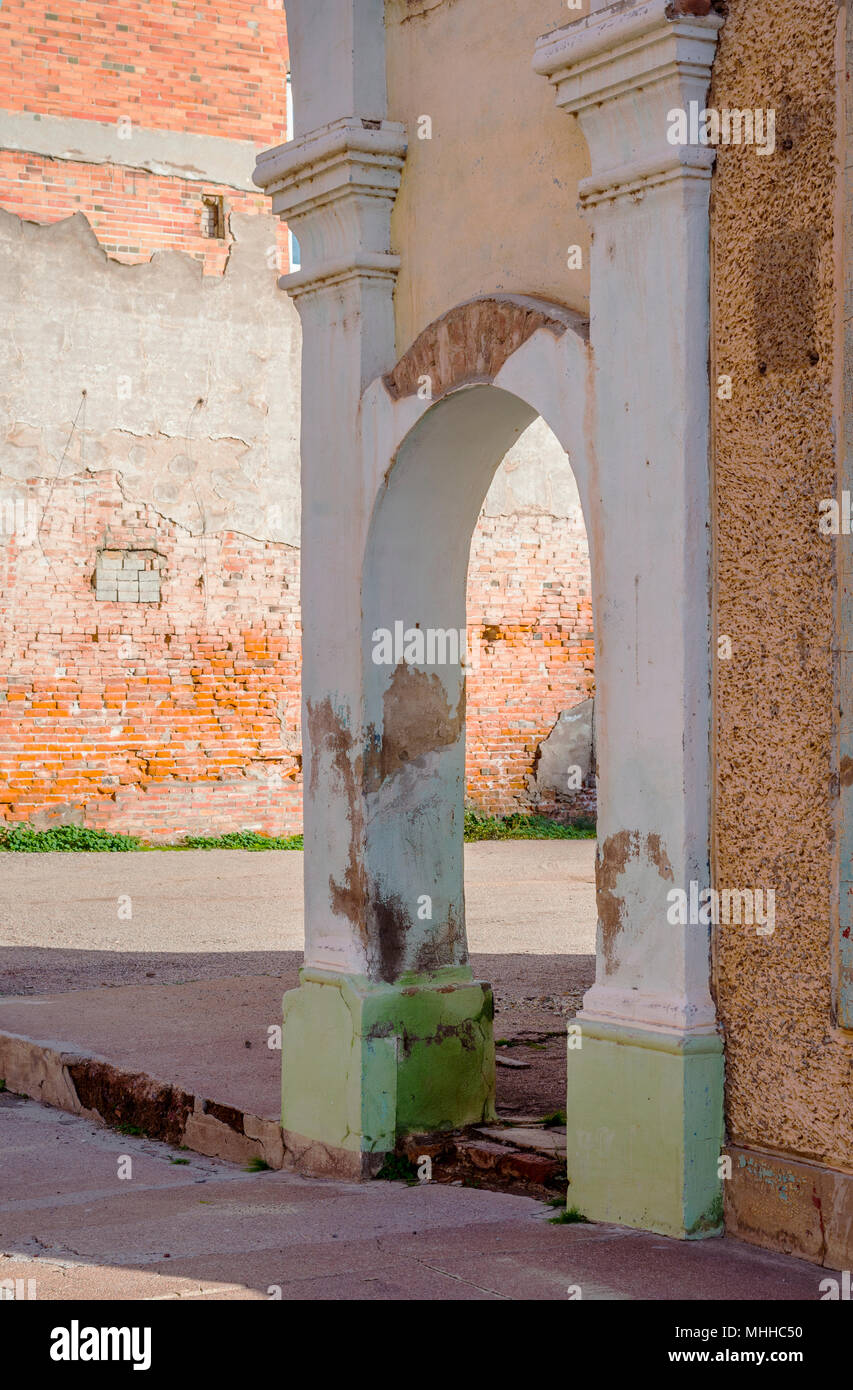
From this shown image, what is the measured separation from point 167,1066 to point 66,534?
27.4 feet

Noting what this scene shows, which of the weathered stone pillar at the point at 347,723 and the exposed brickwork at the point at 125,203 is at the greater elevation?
the exposed brickwork at the point at 125,203

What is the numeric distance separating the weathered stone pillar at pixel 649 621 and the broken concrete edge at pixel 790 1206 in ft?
0.22

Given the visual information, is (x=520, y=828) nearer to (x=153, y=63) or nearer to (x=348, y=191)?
(x=153, y=63)

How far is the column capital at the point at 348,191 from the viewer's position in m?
5.56

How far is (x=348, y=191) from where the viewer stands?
5.59 m

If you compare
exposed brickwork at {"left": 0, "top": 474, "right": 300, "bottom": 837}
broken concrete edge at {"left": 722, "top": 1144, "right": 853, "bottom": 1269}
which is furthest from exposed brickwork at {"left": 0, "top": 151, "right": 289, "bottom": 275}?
broken concrete edge at {"left": 722, "top": 1144, "right": 853, "bottom": 1269}

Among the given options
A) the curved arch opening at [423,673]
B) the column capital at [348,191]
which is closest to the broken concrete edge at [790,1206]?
the curved arch opening at [423,673]

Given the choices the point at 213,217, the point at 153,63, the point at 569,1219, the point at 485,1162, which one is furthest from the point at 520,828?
the point at 569,1219

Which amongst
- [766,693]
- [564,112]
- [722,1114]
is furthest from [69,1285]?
[564,112]

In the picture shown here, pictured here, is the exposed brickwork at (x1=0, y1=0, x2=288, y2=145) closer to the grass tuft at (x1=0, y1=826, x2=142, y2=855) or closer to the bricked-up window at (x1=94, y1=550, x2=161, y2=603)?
the bricked-up window at (x1=94, y1=550, x2=161, y2=603)

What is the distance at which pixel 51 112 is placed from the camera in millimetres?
14297

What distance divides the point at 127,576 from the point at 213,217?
3437mm

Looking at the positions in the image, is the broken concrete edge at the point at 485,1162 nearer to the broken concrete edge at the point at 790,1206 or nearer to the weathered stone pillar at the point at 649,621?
the weathered stone pillar at the point at 649,621

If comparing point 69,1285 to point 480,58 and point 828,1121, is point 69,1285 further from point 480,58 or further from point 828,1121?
point 480,58
